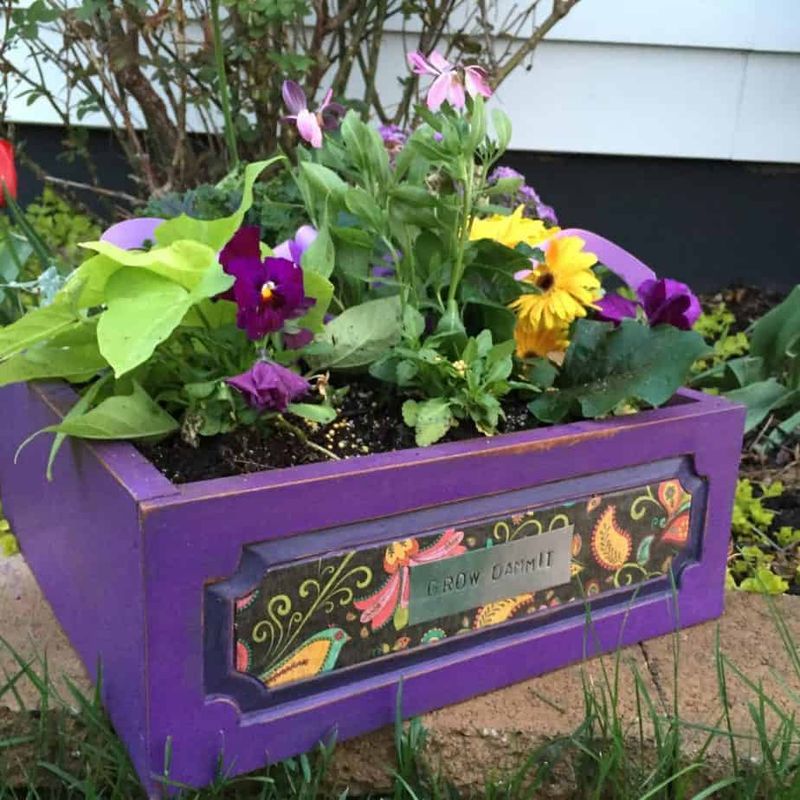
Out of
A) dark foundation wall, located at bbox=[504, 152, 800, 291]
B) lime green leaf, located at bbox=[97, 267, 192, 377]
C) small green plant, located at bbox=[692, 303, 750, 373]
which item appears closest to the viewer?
lime green leaf, located at bbox=[97, 267, 192, 377]

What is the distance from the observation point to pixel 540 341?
110cm

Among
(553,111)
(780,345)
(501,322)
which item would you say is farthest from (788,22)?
(501,322)

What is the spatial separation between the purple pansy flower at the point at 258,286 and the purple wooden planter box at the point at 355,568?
0.13m

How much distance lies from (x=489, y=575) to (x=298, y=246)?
393 millimetres

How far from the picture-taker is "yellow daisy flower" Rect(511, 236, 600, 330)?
3.44 feet

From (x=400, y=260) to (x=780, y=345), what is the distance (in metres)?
0.83

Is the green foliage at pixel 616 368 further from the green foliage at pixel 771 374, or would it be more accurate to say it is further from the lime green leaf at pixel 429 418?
the green foliage at pixel 771 374

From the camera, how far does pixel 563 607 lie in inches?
39.4

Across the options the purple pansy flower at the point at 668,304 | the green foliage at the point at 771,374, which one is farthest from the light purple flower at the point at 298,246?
the green foliage at the point at 771,374

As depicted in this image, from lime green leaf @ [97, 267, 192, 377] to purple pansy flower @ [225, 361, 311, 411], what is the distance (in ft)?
0.26

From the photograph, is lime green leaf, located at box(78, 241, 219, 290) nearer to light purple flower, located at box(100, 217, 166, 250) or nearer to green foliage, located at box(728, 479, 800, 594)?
light purple flower, located at box(100, 217, 166, 250)

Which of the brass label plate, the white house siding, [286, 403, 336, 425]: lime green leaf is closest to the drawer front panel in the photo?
the brass label plate

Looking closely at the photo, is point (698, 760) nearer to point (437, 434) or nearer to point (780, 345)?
point (437, 434)

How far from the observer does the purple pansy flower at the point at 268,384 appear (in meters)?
0.83
